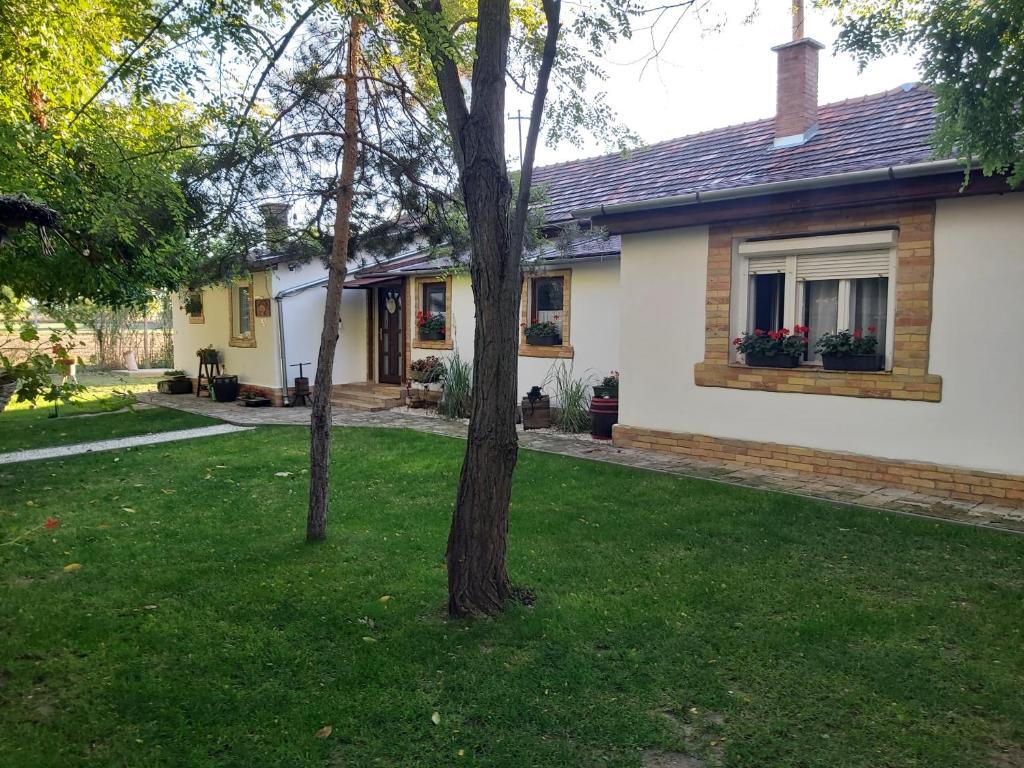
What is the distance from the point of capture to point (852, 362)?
7.56 metres

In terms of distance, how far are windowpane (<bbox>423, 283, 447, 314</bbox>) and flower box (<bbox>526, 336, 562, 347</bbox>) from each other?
2.83 meters

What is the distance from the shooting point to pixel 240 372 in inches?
648

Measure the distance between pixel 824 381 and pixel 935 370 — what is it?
3.54ft

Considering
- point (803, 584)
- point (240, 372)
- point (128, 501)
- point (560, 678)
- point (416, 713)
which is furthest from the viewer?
point (240, 372)

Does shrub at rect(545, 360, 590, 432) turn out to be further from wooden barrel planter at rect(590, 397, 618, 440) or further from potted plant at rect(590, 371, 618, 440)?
wooden barrel planter at rect(590, 397, 618, 440)

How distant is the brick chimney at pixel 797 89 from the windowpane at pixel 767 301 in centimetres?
209

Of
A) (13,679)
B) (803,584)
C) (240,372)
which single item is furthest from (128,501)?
(240,372)

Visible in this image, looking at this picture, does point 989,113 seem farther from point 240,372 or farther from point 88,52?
point 240,372

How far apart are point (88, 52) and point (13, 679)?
24.5 ft

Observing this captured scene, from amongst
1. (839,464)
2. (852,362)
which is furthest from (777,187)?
(839,464)

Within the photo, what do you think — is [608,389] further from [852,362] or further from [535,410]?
[852,362]

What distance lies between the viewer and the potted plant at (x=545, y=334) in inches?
475

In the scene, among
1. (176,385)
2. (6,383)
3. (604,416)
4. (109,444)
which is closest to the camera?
(6,383)

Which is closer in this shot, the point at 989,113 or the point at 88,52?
the point at 989,113
